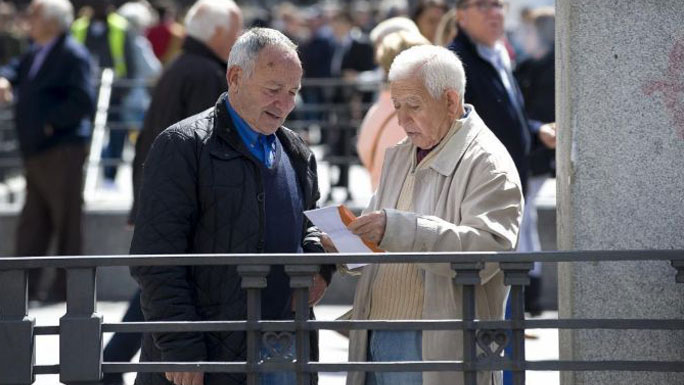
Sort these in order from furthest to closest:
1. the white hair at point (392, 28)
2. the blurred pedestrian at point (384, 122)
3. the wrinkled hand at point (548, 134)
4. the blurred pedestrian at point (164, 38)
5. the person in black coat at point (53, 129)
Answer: the blurred pedestrian at point (164, 38) → the person in black coat at point (53, 129) → the white hair at point (392, 28) → the wrinkled hand at point (548, 134) → the blurred pedestrian at point (384, 122)

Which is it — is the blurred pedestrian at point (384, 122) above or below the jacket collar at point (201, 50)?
below

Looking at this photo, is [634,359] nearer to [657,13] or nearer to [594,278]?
[594,278]

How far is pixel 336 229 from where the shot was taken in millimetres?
4562

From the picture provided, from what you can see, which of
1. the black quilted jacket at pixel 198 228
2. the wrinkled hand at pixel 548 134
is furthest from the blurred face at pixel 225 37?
the black quilted jacket at pixel 198 228

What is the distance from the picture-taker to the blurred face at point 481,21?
702cm

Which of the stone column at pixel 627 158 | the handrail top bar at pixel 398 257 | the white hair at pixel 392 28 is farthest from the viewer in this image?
the white hair at pixel 392 28

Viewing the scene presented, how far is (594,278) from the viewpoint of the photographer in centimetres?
469

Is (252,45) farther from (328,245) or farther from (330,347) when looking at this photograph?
(330,347)

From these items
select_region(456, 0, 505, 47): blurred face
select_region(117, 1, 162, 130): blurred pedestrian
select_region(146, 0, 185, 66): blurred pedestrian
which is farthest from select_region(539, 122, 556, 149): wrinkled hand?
select_region(146, 0, 185, 66): blurred pedestrian

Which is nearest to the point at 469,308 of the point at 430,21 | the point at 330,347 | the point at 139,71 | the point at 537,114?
the point at 330,347

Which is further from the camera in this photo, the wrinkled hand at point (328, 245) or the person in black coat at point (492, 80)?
the person in black coat at point (492, 80)

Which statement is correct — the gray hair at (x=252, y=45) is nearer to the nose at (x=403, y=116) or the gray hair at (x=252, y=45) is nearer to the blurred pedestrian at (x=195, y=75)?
the nose at (x=403, y=116)

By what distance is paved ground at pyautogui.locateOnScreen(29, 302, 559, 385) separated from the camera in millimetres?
7016

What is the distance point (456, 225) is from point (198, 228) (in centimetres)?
85
